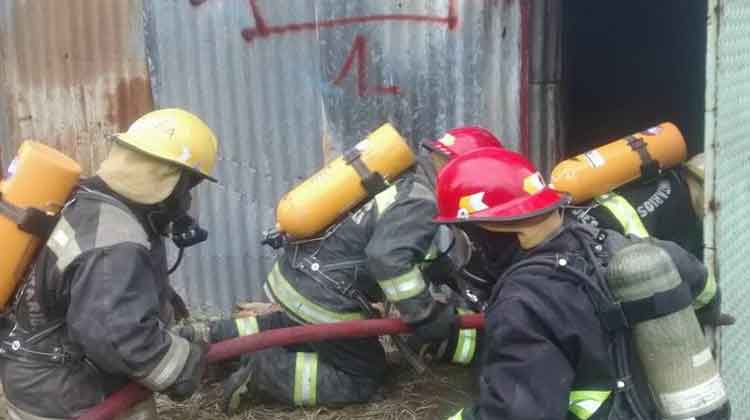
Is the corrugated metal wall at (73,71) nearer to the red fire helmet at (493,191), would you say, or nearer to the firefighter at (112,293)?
the firefighter at (112,293)

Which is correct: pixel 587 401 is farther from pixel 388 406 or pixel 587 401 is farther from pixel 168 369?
pixel 388 406

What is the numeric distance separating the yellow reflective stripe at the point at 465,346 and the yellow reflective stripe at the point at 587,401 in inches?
66.1

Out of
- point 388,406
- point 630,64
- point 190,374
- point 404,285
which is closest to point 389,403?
point 388,406

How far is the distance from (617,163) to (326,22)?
1.73 m

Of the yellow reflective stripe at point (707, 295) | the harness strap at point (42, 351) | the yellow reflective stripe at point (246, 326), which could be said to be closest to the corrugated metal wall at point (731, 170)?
the yellow reflective stripe at point (707, 295)

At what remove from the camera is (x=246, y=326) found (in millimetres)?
4199

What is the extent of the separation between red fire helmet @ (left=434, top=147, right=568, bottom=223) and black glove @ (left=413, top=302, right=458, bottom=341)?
37.6 inches

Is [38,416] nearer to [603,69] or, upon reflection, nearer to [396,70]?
[396,70]

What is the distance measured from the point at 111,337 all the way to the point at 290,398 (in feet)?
4.24

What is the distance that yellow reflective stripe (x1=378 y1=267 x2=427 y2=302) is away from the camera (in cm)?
368

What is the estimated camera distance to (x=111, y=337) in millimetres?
2895

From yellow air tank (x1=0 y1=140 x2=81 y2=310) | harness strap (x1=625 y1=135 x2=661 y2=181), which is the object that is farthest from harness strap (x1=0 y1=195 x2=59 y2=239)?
harness strap (x1=625 y1=135 x2=661 y2=181)

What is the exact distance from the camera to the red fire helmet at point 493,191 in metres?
2.58

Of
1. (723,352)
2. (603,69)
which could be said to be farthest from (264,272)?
(603,69)
